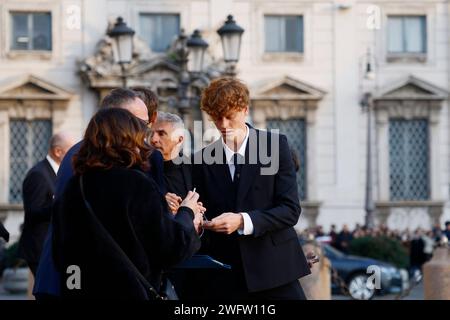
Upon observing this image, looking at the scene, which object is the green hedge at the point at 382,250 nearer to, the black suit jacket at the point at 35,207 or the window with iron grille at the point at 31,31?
the window with iron grille at the point at 31,31

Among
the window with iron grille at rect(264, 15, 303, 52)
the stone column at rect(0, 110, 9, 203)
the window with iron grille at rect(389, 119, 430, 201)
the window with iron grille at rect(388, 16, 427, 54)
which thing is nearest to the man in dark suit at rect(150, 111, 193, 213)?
the stone column at rect(0, 110, 9, 203)

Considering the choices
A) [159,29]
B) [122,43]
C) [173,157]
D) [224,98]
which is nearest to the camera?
[224,98]

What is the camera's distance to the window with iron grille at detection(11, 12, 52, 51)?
35.6 meters

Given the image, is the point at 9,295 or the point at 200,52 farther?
the point at 9,295

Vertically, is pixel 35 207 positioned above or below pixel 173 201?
below

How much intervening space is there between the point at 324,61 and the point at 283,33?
1.39 meters

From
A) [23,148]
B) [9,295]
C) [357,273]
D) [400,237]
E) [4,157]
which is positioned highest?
[23,148]

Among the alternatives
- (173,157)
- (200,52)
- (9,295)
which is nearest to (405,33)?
(200,52)

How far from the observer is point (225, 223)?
300 inches

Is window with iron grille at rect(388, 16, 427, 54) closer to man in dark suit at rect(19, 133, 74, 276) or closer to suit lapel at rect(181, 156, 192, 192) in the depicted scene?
man in dark suit at rect(19, 133, 74, 276)

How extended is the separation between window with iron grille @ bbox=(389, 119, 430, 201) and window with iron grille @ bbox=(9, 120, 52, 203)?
9.42m

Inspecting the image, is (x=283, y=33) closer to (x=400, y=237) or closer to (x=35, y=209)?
(x=400, y=237)

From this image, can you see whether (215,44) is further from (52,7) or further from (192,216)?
(192,216)

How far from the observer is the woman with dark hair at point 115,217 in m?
6.48
